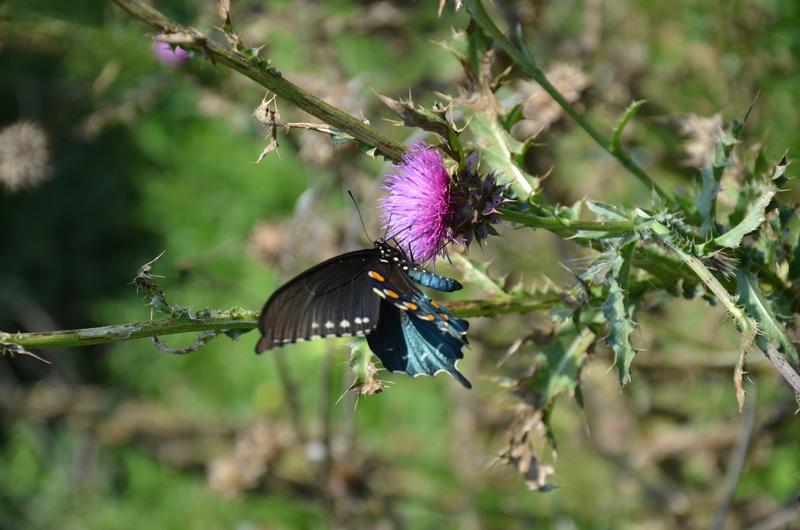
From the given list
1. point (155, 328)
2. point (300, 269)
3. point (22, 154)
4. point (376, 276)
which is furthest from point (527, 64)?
point (22, 154)

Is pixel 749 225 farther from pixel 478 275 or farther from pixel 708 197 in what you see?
pixel 478 275

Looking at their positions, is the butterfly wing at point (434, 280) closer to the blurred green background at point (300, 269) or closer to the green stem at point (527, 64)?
the blurred green background at point (300, 269)

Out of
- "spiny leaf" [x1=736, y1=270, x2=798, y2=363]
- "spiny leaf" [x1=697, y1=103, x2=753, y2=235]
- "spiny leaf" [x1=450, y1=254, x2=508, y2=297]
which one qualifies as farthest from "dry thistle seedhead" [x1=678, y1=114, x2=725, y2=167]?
"spiny leaf" [x1=450, y1=254, x2=508, y2=297]

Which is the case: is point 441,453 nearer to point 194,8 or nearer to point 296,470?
point 296,470

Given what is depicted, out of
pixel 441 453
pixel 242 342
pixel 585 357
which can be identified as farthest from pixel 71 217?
pixel 585 357

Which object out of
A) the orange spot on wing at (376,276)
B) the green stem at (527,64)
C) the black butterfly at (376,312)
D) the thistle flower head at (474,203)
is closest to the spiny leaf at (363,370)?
the black butterfly at (376,312)

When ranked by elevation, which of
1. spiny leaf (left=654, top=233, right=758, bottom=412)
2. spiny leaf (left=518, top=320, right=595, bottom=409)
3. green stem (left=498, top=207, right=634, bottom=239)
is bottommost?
spiny leaf (left=654, top=233, right=758, bottom=412)

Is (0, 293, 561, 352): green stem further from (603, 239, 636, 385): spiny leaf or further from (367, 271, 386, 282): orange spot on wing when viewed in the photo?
(603, 239, 636, 385): spiny leaf
